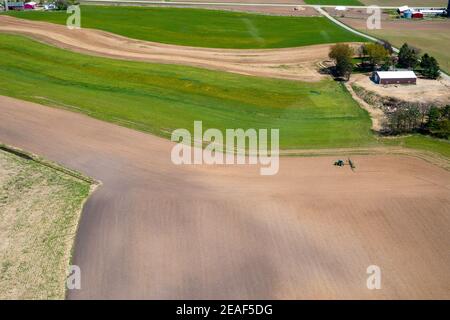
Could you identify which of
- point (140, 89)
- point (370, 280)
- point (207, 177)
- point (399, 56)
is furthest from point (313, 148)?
point (399, 56)

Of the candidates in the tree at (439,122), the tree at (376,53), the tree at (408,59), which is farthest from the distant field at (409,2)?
the tree at (439,122)

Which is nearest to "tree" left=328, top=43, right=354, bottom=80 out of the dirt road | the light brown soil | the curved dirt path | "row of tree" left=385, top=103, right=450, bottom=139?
the light brown soil

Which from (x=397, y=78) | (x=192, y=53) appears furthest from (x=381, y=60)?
(x=192, y=53)

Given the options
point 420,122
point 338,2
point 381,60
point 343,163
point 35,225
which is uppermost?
point 338,2

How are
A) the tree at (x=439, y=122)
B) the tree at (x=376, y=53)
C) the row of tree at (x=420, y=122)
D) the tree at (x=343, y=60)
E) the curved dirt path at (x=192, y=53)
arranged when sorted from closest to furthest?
the tree at (x=439, y=122), the row of tree at (x=420, y=122), the tree at (x=343, y=60), the tree at (x=376, y=53), the curved dirt path at (x=192, y=53)

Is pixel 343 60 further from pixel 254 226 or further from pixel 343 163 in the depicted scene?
pixel 254 226

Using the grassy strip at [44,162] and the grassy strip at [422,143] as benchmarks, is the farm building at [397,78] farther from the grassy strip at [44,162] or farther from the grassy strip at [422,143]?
the grassy strip at [44,162]

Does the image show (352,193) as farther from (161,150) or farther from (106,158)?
(106,158)
